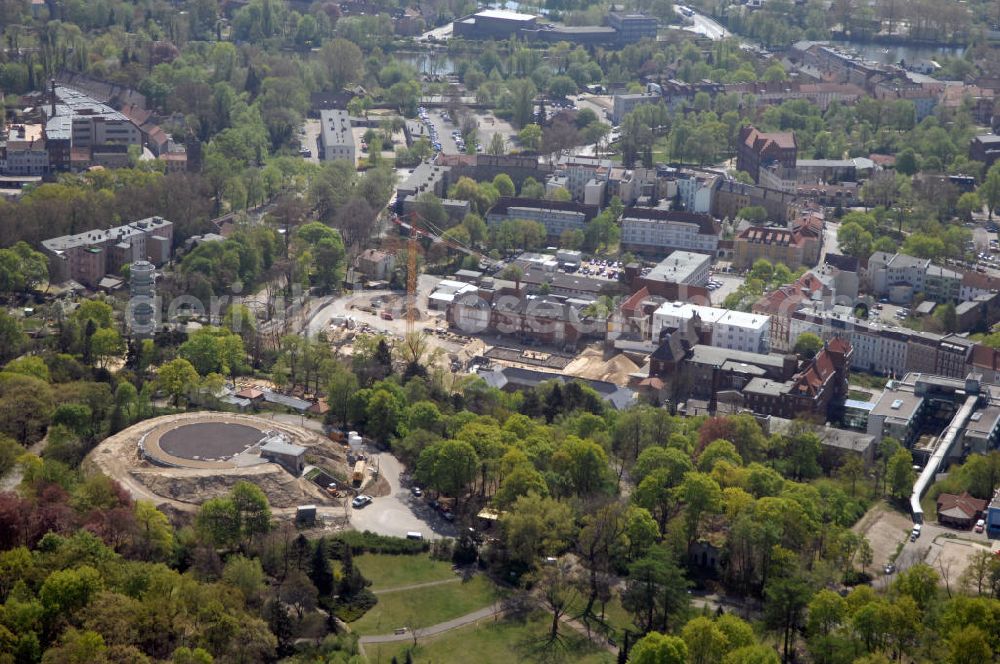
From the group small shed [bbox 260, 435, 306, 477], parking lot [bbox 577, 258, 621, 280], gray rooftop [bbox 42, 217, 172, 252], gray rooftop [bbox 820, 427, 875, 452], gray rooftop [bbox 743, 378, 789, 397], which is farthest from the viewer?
parking lot [bbox 577, 258, 621, 280]

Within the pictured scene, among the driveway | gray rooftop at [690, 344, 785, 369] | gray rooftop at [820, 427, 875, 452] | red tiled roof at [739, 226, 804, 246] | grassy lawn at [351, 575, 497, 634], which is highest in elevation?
red tiled roof at [739, 226, 804, 246]

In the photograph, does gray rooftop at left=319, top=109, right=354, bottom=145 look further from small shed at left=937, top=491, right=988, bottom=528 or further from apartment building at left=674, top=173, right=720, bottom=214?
small shed at left=937, top=491, right=988, bottom=528

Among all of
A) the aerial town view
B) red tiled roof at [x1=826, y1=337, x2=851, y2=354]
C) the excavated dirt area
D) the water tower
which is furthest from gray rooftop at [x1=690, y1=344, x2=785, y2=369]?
the water tower

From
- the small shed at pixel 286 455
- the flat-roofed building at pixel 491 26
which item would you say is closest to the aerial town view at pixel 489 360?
the small shed at pixel 286 455

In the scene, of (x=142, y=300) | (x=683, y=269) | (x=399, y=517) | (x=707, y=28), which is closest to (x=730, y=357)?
(x=683, y=269)

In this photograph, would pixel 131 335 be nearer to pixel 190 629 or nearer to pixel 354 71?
pixel 190 629

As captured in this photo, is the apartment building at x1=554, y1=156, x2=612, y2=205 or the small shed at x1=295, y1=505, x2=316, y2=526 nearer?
the small shed at x1=295, y1=505, x2=316, y2=526

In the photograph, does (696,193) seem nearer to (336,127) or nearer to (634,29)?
(336,127)
